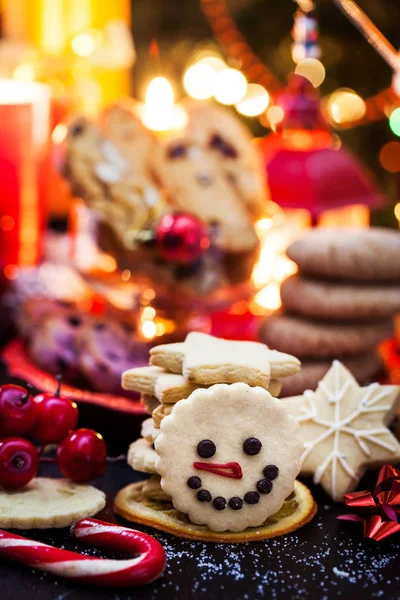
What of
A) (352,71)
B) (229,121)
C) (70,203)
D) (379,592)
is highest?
(352,71)

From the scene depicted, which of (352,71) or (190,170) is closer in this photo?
(190,170)

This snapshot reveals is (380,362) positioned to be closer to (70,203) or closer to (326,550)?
(326,550)

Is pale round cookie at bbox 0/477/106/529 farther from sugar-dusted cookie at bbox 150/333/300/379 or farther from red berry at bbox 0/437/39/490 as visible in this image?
sugar-dusted cookie at bbox 150/333/300/379

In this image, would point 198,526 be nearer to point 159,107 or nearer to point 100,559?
point 100,559

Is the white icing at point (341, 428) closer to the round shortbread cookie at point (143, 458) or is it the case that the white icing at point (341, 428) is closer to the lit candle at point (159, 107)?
the round shortbread cookie at point (143, 458)

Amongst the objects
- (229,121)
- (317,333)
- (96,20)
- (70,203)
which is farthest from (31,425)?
(96,20)

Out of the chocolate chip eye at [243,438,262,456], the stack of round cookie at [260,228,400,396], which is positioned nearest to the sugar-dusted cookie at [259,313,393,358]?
the stack of round cookie at [260,228,400,396]

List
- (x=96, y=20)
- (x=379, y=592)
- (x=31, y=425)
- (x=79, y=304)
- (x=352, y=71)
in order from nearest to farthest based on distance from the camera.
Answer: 1. (x=379, y=592)
2. (x=31, y=425)
3. (x=79, y=304)
4. (x=96, y=20)
5. (x=352, y=71)

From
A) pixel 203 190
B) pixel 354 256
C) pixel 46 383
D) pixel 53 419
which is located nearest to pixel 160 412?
pixel 53 419
